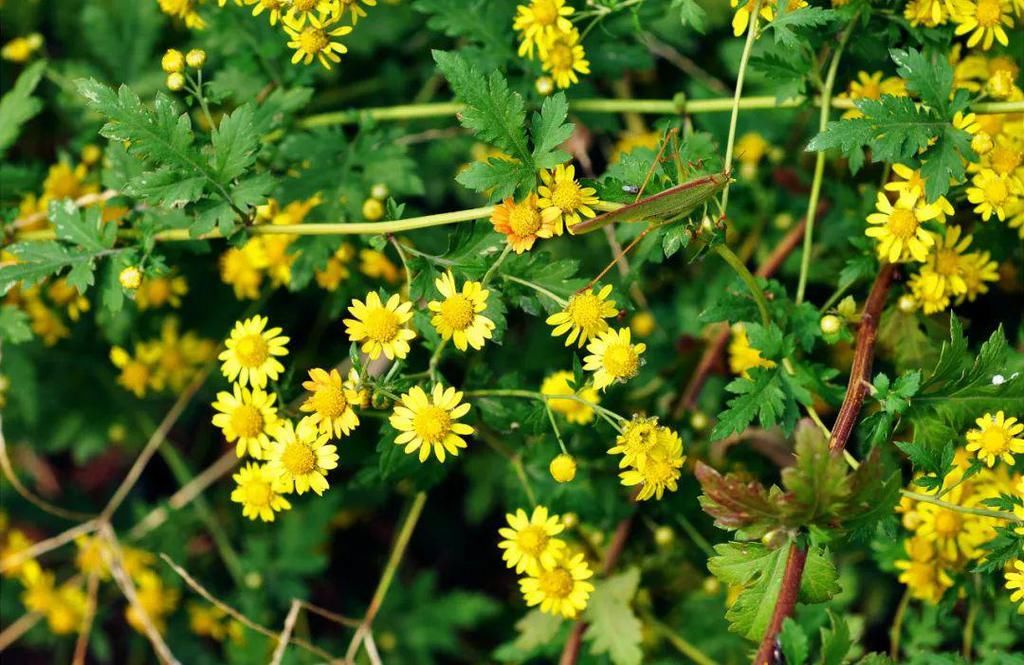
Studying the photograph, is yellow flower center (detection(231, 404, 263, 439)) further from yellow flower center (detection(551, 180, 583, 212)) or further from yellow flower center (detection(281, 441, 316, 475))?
yellow flower center (detection(551, 180, 583, 212))

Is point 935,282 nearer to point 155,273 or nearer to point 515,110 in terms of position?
point 515,110

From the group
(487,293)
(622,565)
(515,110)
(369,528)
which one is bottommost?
(369,528)

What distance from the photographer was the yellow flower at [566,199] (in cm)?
202

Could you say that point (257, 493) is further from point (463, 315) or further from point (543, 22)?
point (543, 22)

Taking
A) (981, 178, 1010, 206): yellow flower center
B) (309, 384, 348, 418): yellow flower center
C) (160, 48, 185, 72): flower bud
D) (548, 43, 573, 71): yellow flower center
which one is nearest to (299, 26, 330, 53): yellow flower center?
(160, 48, 185, 72): flower bud

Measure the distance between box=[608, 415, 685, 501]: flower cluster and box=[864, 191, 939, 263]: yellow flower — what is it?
0.68 metres

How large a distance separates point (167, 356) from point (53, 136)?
120cm

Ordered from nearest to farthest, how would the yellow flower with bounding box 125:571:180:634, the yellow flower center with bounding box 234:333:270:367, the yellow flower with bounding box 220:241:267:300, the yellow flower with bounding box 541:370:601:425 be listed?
the yellow flower center with bounding box 234:333:270:367
the yellow flower with bounding box 541:370:601:425
the yellow flower with bounding box 220:241:267:300
the yellow flower with bounding box 125:571:180:634

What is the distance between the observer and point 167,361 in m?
3.21

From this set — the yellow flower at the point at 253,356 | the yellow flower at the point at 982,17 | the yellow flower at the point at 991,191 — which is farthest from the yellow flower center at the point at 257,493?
the yellow flower at the point at 982,17

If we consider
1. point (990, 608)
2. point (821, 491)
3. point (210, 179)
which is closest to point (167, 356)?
point (210, 179)

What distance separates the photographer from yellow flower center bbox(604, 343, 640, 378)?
2.04 meters

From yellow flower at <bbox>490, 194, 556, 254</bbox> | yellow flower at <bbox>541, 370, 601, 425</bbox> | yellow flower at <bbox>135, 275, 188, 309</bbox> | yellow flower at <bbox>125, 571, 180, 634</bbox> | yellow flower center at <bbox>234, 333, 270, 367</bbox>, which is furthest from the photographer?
yellow flower at <bbox>125, 571, 180, 634</bbox>

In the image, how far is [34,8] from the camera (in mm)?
3518
